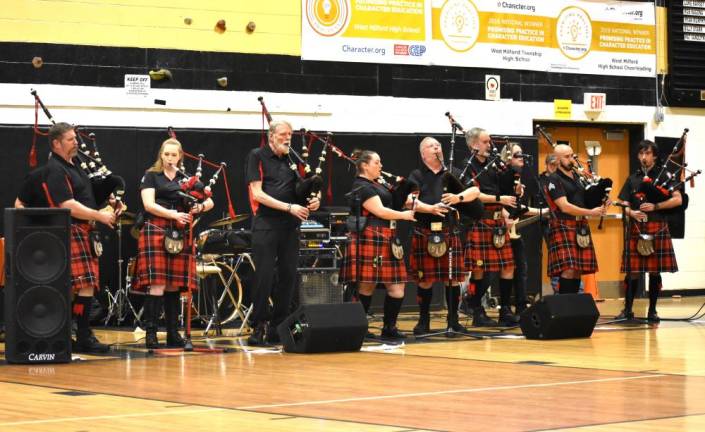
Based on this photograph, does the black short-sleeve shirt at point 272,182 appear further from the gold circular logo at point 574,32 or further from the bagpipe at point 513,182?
the gold circular logo at point 574,32

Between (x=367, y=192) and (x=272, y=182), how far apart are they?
0.65 m

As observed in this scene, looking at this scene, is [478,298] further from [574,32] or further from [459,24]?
[574,32]

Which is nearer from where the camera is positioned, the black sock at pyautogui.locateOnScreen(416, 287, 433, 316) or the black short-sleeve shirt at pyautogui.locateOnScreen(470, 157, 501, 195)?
the black sock at pyautogui.locateOnScreen(416, 287, 433, 316)

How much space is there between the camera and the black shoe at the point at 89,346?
8.15m

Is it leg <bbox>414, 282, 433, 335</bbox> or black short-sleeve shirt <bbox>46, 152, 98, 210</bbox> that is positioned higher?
black short-sleeve shirt <bbox>46, 152, 98, 210</bbox>

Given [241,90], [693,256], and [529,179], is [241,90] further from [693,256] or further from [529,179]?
[693,256]

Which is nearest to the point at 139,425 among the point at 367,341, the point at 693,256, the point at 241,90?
the point at 367,341

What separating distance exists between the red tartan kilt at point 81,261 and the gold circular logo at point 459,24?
5243 millimetres

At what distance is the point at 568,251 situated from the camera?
32.4 feet

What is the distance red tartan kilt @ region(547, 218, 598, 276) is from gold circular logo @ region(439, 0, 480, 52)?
3049 mm

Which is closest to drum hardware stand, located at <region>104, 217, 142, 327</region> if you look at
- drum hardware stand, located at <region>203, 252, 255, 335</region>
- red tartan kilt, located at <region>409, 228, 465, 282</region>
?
drum hardware stand, located at <region>203, 252, 255, 335</region>

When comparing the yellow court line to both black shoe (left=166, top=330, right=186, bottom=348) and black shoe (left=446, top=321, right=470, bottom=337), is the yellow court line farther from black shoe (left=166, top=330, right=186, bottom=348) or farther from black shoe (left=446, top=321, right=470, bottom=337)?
black shoe (left=166, top=330, right=186, bottom=348)

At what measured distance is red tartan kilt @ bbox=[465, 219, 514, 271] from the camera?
32.3ft

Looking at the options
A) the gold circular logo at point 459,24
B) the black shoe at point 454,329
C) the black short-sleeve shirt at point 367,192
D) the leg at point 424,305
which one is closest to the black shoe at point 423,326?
the leg at point 424,305
